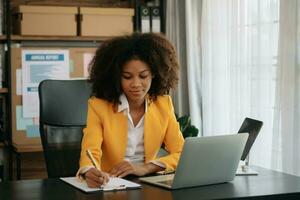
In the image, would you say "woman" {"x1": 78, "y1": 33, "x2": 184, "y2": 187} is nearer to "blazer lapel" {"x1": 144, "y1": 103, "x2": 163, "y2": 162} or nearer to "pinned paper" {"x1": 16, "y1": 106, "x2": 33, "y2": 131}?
"blazer lapel" {"x1": 144, "y1": 103, "x2": 163, "y2": 162}

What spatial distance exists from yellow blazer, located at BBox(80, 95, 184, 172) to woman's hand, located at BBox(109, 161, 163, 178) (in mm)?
54

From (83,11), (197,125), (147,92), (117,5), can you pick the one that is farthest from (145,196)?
(117,5)

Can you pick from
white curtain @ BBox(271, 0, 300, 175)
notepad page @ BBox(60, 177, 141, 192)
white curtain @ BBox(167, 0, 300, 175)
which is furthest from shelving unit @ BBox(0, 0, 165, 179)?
notepad page @ BBox(60, 177, 141, 192)

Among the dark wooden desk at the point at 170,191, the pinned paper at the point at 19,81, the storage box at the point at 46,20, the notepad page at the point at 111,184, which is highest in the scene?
the storage box at the point at 46,20

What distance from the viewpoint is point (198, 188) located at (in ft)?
5.27

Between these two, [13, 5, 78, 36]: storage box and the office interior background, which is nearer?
the office interior background

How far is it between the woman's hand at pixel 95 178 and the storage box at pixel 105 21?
90.8 inches

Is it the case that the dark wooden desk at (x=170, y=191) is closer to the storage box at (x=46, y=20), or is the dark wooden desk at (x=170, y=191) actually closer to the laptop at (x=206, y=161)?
the laptop at (x=206, y=161)

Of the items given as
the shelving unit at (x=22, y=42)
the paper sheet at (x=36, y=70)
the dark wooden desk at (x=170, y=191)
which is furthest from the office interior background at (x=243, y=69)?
the dark wooden desk at (x=170, y=191)

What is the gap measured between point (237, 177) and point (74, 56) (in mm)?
2294

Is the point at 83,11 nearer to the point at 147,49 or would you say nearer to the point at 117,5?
the point at 117,5

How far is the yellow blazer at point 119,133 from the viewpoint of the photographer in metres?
1.92

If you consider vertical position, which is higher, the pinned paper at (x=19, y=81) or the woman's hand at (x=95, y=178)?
the pinned paper at (x=19, y=81)

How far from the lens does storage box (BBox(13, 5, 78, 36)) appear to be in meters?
3.71
